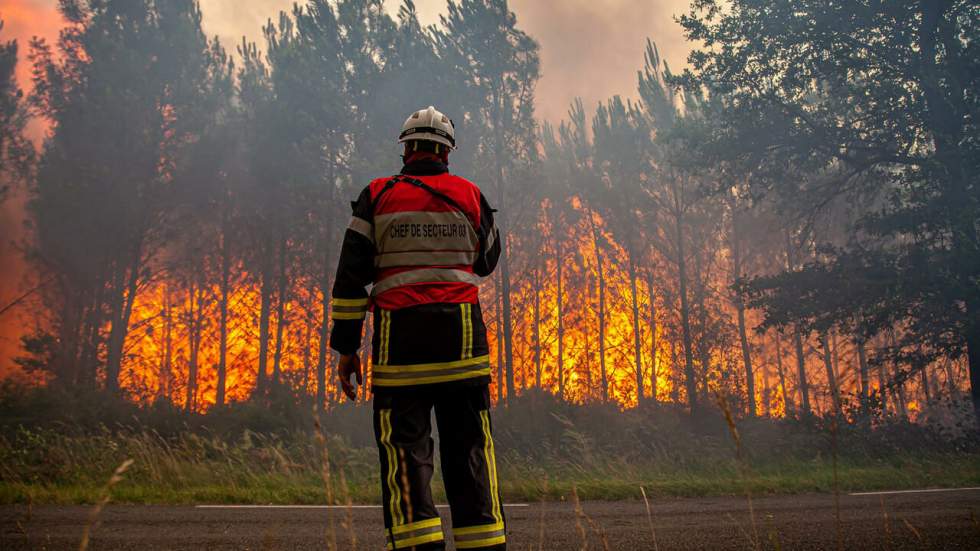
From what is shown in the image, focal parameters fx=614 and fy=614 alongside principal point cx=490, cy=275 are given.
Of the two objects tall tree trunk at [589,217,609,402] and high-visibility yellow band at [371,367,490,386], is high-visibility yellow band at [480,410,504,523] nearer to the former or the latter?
high-visibility yellow band at [371,367,490,386]

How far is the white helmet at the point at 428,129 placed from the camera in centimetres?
329

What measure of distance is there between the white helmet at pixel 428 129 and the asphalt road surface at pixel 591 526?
2425 mm

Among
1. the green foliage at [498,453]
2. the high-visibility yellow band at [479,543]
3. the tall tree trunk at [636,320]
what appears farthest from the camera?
the tall tree trunk at [636,320]

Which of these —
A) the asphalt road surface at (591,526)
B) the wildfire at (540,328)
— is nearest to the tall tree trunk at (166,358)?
the wildfire at (540,328)

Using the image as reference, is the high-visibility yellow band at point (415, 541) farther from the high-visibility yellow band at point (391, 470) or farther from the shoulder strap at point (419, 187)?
the shoulder strap at point (419, 187)

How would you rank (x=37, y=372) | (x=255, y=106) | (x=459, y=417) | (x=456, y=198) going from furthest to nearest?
(x=255, y=106)
(x=37, y=372)
(x=456, y=198)
(x=459, y=417)

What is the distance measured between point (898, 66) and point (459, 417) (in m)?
18.4

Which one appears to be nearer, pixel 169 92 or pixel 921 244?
pixel 921 244

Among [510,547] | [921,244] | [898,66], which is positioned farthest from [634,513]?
[898,66]

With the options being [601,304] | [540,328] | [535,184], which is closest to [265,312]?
[535,184]

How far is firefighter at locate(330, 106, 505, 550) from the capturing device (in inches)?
112

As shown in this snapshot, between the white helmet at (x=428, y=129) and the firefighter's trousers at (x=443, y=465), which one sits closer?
the firefighter's trousers at (x=443, y=465)

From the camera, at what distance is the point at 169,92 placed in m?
22.5

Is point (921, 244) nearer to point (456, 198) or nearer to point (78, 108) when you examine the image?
point (456, 198)
